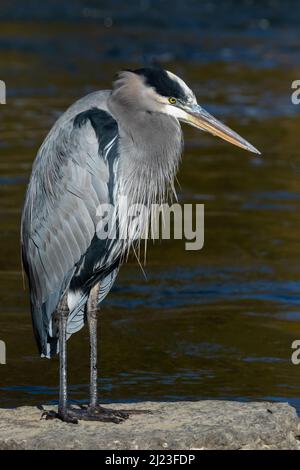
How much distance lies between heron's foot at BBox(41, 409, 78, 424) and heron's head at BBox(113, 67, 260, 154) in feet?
5.70

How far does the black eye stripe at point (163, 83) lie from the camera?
6551 mm

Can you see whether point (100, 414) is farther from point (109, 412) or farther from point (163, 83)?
point (163, 83)

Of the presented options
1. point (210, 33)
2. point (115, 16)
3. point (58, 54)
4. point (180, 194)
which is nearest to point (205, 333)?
point (180, 194)

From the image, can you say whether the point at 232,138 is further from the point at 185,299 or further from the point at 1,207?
the point at 1,207

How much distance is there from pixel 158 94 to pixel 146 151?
340 millimetres

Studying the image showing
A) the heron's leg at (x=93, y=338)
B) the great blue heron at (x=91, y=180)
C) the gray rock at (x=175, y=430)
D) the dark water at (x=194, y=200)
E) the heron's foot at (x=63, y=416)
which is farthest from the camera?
the dark water at (x=194, y=200)

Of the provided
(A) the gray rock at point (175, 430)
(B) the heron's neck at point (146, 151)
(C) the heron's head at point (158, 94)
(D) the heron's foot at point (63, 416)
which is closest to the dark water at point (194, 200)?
(D) the heron's foot at point (63, 416)

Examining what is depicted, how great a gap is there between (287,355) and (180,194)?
13.2 feet

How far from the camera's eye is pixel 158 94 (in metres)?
6.60

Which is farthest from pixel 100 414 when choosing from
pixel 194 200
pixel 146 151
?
pixel 194 200

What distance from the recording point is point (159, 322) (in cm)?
908

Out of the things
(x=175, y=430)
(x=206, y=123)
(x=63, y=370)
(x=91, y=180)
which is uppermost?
(x=206, y=123)

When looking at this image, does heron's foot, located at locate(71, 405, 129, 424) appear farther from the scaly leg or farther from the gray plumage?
the gray plumage

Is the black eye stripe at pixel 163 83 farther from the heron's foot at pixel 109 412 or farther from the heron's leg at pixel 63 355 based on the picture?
the heron's foot at pixel 109 412
